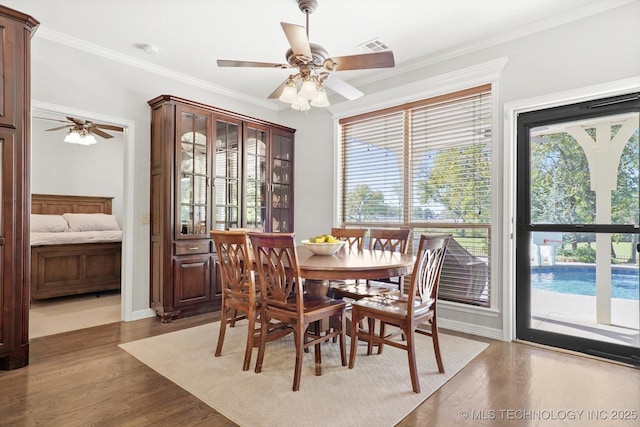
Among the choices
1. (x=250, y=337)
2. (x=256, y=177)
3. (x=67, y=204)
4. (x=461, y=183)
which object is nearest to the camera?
(x=250, y=337)

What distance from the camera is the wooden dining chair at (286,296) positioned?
86.4 inches

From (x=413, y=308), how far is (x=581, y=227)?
5.81 feet

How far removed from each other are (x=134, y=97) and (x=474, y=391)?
4159mm

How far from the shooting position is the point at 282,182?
5.00 meters

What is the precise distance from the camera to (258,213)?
4.63 m

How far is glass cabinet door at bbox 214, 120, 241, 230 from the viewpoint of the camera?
4.14 m

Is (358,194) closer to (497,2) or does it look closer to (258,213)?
(258,213)

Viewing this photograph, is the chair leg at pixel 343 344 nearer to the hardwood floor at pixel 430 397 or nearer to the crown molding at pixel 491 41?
the hardwood floor at pixel 430 397

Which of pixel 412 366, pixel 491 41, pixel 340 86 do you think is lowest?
pixel 412 366

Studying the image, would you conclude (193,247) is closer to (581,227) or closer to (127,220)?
(127,220)

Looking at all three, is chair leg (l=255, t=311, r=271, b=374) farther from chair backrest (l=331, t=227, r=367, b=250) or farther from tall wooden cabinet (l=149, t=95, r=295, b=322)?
tall wooden cabinet (l=149, t=95, r=295, b=322)

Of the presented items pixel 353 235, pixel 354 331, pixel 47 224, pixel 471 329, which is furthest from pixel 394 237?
pixel 47 224

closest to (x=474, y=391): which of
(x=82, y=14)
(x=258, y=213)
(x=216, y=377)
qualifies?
(x=216, y=377)

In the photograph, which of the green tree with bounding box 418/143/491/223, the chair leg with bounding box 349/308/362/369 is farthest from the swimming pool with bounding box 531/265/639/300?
the chair leg with bounding box 349/308/362/369
